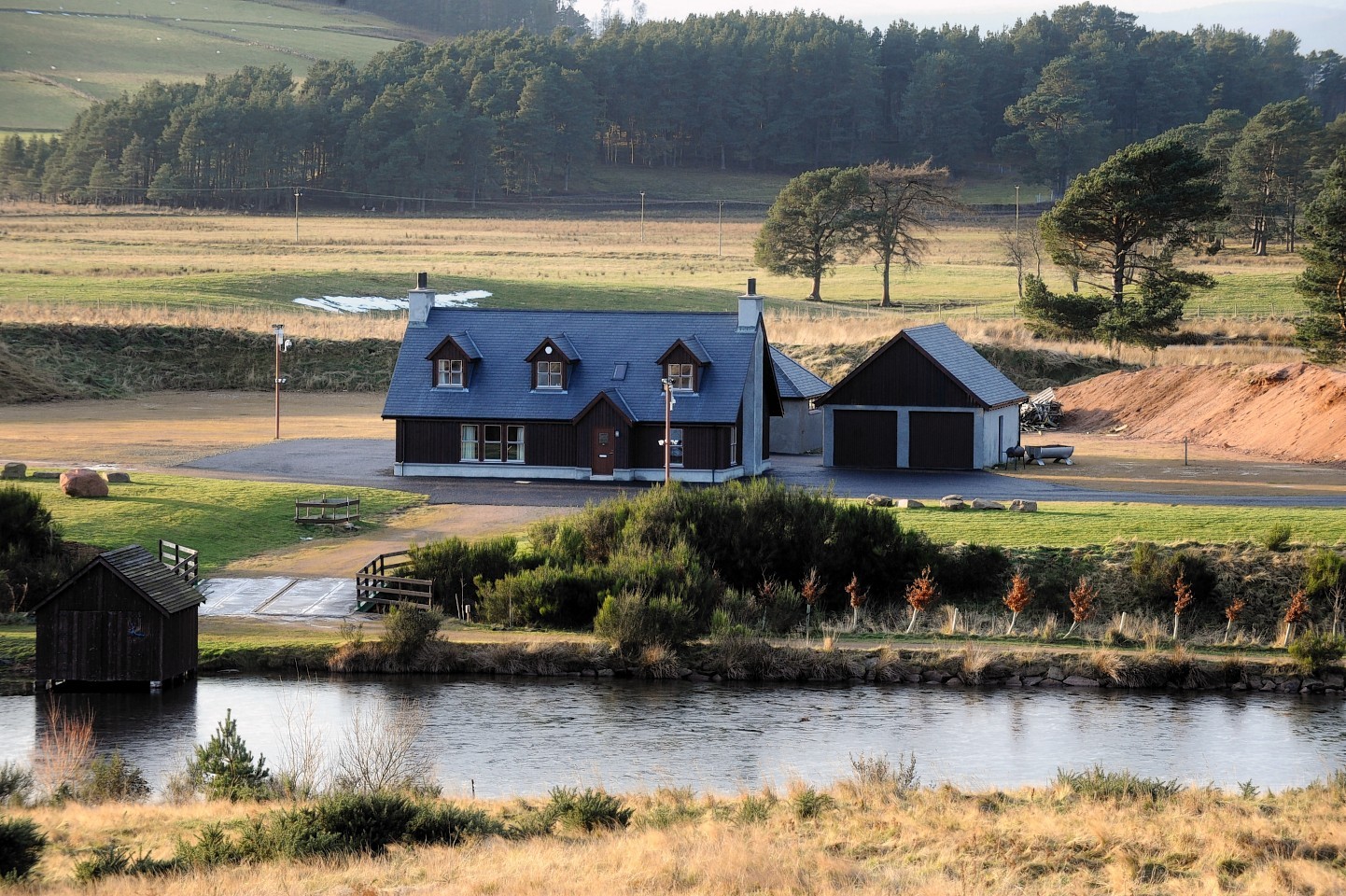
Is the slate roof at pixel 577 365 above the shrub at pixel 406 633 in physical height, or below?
above

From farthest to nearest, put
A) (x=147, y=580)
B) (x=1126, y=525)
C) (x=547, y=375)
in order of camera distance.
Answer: (x=547, y=375), (x=1126, y=525), (x=147, y=580)

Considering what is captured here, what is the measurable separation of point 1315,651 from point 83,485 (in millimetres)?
32519

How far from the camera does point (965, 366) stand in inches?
2323

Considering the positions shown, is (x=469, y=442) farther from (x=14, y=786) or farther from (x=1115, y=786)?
(x=1115, y=786)

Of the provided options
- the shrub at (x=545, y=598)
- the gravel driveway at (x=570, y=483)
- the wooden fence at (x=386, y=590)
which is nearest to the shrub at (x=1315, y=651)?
the gravel driveway at (x=570, y=483)

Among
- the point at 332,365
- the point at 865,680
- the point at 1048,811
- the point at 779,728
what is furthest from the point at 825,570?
the point at 332,365

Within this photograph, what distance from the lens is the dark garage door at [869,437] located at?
191 feet

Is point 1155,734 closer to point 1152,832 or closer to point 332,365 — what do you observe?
point 1152,832

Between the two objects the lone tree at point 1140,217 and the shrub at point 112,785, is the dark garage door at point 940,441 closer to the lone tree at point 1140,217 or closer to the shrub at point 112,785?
the lone tree at point 1140,217

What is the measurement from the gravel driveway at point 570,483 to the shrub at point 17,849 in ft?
96.8

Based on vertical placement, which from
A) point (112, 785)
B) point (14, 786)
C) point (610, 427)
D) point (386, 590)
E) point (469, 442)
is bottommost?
point (112, 785)

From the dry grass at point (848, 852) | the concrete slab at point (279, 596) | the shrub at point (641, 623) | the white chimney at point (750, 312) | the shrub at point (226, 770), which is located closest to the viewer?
the dry grass at point (848, 852)

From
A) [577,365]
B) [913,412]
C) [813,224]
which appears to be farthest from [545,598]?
[813,224]

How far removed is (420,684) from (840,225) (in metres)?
85.7
